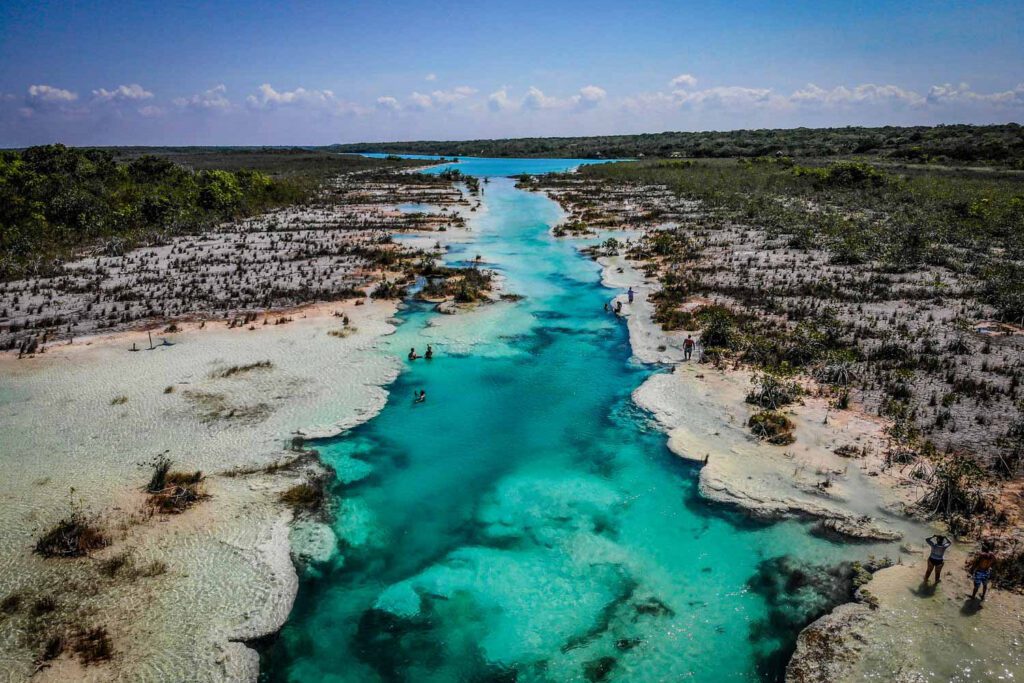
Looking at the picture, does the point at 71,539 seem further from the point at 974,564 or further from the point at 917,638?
the point at 974,564

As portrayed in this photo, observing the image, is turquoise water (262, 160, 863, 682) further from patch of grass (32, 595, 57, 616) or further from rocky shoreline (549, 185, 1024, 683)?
patch of grass (32, 595, 57, 616)

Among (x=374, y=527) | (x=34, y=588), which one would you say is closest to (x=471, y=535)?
(x=374, y=527)

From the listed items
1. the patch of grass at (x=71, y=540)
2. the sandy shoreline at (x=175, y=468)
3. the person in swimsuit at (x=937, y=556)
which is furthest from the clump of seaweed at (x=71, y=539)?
the person in swimsuit at (x=937, y=556)

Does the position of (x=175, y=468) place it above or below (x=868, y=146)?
below

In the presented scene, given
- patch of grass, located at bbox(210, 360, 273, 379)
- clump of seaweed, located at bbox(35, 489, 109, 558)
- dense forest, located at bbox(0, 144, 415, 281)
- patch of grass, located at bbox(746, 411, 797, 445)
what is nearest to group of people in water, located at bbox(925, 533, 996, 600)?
patch of grass, located at bbox(746, 411, 797, 445)

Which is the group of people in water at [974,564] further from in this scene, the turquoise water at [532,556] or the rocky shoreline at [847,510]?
the turquoise water at [532,556]

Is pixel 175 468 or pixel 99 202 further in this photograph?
pixel 99 202

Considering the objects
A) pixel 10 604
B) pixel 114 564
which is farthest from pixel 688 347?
pixel 10 604
